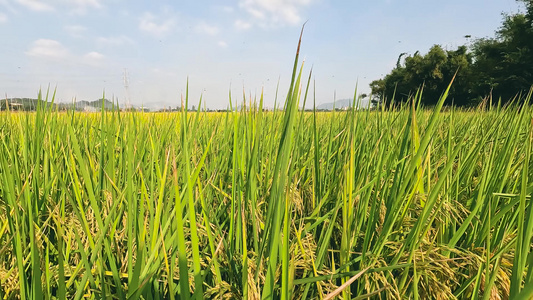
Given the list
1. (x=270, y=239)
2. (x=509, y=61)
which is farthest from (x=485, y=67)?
(x=270, y=239)

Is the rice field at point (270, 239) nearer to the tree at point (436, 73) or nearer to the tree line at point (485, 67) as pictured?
the tree line at point (485, 67)

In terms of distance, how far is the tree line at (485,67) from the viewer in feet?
65.4

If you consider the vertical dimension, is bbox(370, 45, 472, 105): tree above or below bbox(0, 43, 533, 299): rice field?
above

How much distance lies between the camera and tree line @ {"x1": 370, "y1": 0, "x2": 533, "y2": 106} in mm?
19938

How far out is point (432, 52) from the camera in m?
24.4

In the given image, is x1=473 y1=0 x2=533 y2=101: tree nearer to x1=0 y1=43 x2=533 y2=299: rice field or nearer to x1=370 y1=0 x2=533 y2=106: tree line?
x1=370 y1=0 x2=533 y2=106: tree line

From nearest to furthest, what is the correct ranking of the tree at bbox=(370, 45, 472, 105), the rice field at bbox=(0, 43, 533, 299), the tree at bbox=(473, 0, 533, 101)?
the rice field at bbox=(0, 43, 533, 299)
the tree at bbox=(473, 0, 533, 101)
the tree at bbox=(370, 45, 472, 105)

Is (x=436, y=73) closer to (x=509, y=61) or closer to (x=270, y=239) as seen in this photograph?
(x=509, y=61)

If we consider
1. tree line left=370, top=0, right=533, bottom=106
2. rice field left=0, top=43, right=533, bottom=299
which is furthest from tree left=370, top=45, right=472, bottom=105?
rice field left=0, top=43, right=533, bottom=299

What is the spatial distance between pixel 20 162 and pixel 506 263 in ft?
4.79

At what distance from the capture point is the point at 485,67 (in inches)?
866

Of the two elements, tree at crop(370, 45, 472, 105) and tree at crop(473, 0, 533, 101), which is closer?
tree at crop(473, 0, 533, 101)

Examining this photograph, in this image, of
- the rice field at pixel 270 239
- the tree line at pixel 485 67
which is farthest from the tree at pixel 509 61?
the rice field at pixel 270 239

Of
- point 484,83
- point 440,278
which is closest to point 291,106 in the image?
point 440,278
